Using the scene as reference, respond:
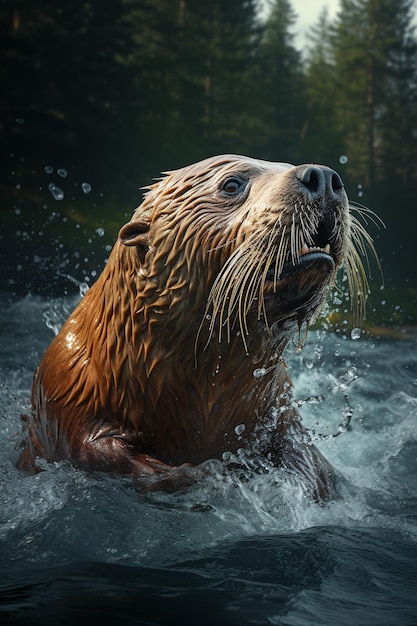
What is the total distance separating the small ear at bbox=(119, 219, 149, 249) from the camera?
142 inches

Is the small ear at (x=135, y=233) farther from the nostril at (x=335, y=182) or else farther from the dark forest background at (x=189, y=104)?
the dark forest background at (x=189, y=104)

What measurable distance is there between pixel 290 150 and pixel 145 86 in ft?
8.65

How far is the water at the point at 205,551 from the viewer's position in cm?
283

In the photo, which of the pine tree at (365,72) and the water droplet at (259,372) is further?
the pine tree at (365,72)

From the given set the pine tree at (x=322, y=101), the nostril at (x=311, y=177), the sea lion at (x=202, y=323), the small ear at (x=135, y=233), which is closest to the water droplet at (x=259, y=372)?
the sea lion at (x=202, y=323)

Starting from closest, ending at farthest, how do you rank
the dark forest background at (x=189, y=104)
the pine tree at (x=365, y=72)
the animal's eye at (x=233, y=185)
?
the animal's eye at (x=233, y=185) < the dark forest background at (x=189, y=104) < the pine tree at (x=365, y=72)

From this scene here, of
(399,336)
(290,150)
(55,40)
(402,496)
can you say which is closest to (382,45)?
(290,150)

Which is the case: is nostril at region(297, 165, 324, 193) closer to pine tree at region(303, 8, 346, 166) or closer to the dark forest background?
the dark forest background

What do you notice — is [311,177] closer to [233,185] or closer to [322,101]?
[233,185]

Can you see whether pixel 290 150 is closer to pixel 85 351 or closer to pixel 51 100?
pixel 51 100

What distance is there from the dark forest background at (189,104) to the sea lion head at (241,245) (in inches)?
261

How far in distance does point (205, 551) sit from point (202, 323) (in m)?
0.95

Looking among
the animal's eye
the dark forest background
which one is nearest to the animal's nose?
the animal's eye

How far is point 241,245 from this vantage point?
3309 millimetres
